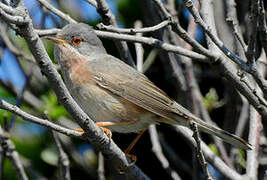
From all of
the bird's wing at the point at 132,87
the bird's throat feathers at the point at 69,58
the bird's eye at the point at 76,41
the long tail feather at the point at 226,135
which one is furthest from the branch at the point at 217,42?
the bird's eye at the point at 76,41

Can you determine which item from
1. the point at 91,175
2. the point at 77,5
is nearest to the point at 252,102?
the point at 91,175

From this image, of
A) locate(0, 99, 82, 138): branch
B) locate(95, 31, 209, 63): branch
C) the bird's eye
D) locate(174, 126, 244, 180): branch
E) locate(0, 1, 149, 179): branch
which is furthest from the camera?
the bird's eye

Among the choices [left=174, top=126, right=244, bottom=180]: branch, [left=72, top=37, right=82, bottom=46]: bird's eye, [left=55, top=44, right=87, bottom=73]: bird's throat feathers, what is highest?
[left=72, top=37, right=82, bottom=46]: bird's eye

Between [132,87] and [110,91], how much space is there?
0.86ft

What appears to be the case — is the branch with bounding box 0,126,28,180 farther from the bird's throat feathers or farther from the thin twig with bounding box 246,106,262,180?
Answer: the thin twig with bounding box 246,106,262,180

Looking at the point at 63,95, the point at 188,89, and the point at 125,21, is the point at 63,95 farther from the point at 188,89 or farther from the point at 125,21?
the point at 125,21

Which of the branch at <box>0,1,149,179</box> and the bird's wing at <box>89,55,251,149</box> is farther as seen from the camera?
the bird's wing at <box>89,55,251,149</box>

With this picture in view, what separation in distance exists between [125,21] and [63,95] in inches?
127

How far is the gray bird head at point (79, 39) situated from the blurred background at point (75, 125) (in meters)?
0.55

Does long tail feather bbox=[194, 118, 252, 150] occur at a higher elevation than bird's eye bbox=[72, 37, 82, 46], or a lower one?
lower

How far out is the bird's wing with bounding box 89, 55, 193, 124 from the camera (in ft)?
15.1

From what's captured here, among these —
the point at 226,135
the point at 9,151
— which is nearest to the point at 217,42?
the point at 226,135

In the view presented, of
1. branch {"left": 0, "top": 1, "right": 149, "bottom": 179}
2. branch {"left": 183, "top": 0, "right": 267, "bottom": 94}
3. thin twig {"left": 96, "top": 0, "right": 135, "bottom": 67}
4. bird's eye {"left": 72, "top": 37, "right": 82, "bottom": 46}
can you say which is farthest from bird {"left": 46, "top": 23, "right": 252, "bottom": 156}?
branch {"left": 183, "top": 0, "right": 267, "bottom": 94}

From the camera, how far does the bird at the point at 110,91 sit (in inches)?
178
